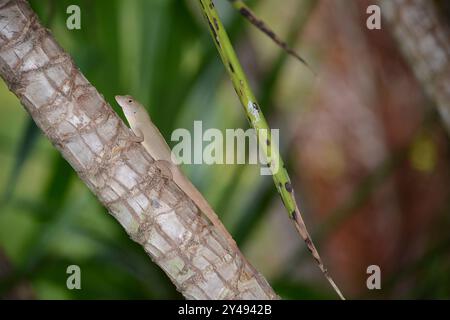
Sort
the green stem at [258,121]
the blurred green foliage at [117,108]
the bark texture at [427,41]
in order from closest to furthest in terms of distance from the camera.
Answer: the green stem at [258,121], the bark texture at [427,41], the blurred green foliage at [117,108]

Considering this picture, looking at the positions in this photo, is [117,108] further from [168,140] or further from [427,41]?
[427,41]

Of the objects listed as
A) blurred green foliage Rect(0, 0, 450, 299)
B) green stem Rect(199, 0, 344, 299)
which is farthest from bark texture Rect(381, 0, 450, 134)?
green stem Rect(199, 0, 344, 299)

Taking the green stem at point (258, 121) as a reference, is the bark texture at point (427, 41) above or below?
above

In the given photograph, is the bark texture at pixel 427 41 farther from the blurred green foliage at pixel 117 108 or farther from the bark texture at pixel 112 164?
the bark texture at pixel 112 164

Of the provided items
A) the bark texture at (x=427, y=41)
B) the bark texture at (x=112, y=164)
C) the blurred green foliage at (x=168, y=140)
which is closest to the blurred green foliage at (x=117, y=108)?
the blurred green foliage at (x=168, y=140)

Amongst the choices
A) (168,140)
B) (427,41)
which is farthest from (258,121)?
(168,140)
